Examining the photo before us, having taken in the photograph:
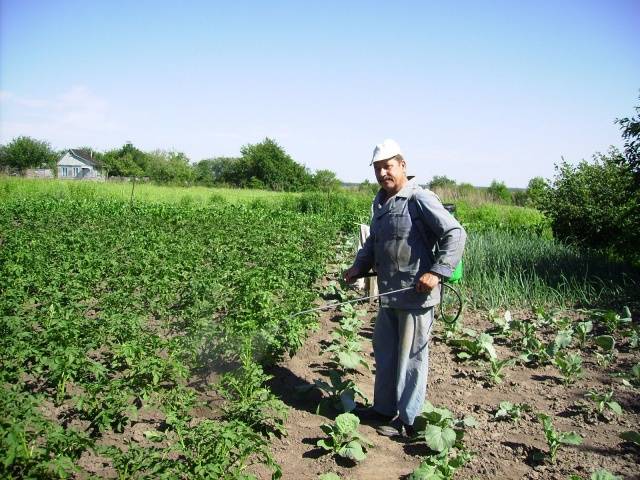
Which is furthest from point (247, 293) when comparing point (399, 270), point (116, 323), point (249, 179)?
point (249, 179)

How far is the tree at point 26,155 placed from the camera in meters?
59.7

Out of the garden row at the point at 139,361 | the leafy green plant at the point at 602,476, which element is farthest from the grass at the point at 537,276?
the leafy green plant at the point at 602,476

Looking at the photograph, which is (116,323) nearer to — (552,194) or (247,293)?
(247,293)

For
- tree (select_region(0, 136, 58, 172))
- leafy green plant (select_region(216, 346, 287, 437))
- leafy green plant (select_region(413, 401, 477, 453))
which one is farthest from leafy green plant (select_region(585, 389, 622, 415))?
tree (select_region(0, 136, 58, 172))

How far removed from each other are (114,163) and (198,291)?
5858cm

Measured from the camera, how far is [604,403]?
364cm

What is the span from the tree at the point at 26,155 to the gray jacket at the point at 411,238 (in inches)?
2548

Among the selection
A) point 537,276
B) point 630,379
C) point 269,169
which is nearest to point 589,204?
point 537,276

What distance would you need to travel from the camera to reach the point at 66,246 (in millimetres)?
8234

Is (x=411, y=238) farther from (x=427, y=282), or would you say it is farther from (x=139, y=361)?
(x=139, y=361)

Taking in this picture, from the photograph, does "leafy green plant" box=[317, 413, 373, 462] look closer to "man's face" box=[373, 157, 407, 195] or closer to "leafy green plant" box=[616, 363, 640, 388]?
"man's face" box=[373, 157, 407, 195]

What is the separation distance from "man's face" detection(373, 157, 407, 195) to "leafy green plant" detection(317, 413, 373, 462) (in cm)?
141

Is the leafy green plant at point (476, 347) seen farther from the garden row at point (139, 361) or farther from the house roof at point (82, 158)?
the house roof at point (82, 158)

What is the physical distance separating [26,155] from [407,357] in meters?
67.7
